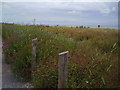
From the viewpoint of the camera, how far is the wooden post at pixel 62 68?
326cm

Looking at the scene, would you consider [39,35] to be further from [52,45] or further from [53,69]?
[53,69]

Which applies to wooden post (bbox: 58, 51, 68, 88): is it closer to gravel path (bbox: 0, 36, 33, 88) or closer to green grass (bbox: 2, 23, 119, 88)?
green grass (bbox: 2, 23, 119, 88)

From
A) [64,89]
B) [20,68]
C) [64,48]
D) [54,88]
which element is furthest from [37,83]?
[64,48]

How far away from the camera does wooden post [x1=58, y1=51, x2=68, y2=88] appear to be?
3.26 metres

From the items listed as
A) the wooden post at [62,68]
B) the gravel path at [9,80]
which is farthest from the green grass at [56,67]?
the wooden post at [62,68]

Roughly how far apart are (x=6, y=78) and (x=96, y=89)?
2743mm

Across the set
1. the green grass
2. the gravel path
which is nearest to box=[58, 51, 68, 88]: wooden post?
the green grass

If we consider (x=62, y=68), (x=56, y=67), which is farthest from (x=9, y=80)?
(x=62, y=68)

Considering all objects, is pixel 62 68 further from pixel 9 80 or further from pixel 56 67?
pixel 9 80

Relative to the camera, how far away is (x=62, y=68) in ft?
10.9

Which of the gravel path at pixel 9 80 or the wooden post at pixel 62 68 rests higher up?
the wooden post at pixel 62 68

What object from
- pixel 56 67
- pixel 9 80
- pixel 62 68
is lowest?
pixel 9 80

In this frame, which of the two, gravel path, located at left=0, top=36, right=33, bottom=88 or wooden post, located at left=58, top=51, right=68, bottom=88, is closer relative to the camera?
wooden post, located at left=58, top=51, right=68, bottom=88

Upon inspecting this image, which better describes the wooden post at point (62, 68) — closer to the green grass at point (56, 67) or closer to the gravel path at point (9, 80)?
the green grass at point (56, 67)
